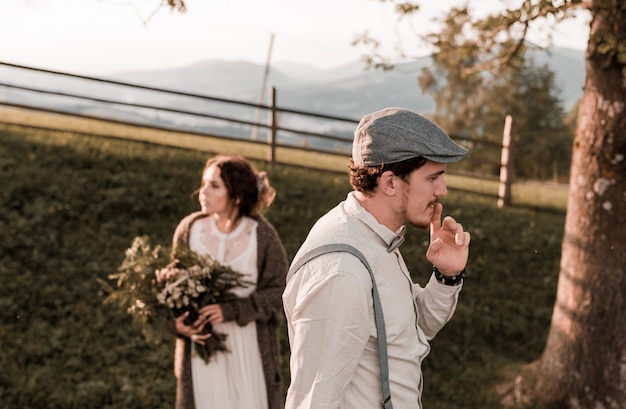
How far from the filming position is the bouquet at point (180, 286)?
15.9 ft

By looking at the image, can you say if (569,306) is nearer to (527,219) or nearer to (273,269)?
(273,269)

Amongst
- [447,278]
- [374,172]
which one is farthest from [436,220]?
[374,172]

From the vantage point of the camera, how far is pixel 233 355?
5.01 metres

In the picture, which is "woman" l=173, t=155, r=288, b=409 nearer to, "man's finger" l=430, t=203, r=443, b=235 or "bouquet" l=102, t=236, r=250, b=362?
"bouquet" l=102, t=236, r=250, b=362

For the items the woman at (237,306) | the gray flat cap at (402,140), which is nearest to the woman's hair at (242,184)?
the woman at (237,306)

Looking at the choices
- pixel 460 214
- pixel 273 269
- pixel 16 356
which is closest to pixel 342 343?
pixel 273 269

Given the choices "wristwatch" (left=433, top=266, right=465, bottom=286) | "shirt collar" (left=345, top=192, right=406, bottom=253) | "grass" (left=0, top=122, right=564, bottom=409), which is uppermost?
"shirt collar" (left=345, top=192, right=406, bottom=253)

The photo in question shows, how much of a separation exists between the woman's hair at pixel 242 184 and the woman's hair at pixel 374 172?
2460 millimetres

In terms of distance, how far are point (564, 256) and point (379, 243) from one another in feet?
17.1

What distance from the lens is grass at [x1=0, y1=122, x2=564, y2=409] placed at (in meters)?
7.60

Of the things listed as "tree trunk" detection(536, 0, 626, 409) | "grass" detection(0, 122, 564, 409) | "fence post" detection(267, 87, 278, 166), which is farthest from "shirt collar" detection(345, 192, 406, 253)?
"fence post" detection(267, 87, 278, 166)

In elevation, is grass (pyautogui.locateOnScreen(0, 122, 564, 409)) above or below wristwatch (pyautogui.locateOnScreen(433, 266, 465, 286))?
below

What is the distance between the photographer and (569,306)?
23.5 ft

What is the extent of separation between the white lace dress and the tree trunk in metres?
3.47
